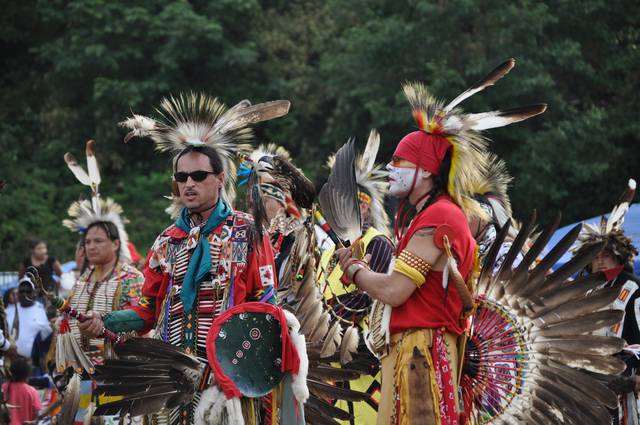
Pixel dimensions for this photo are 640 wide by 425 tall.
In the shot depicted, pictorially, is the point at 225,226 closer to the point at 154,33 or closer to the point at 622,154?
the point at 622,154

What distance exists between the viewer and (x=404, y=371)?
434 centimetres

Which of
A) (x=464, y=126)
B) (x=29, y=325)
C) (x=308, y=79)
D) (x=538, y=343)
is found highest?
(x=308, y=79)

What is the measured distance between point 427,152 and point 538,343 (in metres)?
1.18

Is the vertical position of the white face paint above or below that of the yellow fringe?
above

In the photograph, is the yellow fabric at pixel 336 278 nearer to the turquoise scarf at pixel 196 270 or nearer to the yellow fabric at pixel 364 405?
the yellow fabric at pixel 364 405

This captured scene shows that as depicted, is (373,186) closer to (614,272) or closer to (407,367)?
(614,272)

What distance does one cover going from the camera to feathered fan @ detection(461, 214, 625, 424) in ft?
15.6

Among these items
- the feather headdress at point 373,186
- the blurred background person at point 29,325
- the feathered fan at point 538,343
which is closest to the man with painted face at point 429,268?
the feathered fan at point 538,343

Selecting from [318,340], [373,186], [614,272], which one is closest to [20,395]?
[373,186]

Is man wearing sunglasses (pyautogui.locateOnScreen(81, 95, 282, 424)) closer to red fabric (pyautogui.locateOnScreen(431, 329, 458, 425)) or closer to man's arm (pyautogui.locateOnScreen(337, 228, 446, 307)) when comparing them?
man's arm (pyautogui.locateOnScreen(337, 228, 446, 307))

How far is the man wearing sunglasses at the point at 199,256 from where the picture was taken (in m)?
4.50

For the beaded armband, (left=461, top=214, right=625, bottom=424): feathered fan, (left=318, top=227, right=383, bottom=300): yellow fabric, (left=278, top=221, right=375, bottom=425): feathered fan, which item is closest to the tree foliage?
(left=318, top=227, right=383, bottom=300): yellow fabric

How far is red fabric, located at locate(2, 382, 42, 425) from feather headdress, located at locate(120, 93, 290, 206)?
4122mm

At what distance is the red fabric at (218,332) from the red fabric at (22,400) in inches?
170
